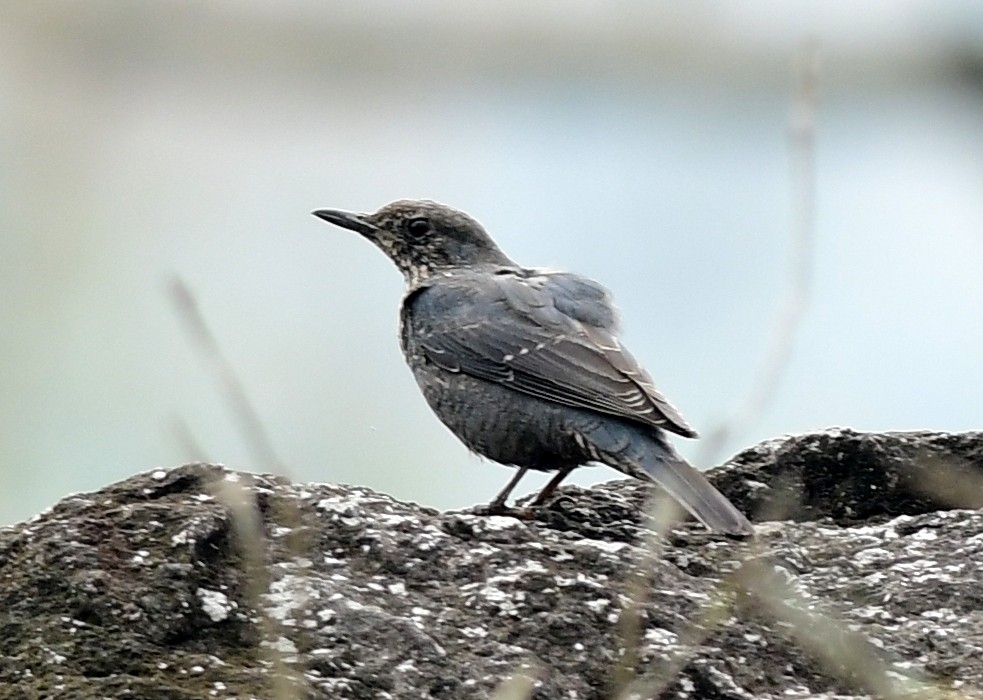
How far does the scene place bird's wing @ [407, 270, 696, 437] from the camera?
4801 millimetres

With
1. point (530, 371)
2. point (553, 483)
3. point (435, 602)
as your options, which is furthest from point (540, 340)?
point (435, 602)

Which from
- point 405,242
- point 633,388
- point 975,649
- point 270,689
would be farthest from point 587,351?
point 270,689

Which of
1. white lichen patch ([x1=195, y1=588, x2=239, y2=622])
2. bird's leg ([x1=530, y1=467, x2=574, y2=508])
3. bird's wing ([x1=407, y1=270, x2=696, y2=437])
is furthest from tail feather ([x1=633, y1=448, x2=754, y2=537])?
white lichen patch ([x1=195, y1=588, x2=239, y2=622])

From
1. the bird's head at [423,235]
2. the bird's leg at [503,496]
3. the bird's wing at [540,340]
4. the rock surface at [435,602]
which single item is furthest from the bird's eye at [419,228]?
the rock surface at [435,602]

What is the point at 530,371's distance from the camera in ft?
16.5

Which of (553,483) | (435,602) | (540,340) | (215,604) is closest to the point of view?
(215,604)

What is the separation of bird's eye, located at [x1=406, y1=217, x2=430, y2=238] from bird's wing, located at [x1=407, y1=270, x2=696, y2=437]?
14.0 inches

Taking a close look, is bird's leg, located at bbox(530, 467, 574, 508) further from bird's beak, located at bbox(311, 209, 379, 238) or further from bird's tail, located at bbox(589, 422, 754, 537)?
bird's beak, located at bbox(311, 209, 379, 238)

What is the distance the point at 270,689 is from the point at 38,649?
A: 1.66 ft

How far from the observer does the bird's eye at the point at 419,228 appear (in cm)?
607

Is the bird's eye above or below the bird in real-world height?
above

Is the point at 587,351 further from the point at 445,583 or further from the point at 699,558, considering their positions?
the point at 445,583

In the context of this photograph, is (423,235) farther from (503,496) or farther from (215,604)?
(215,604)

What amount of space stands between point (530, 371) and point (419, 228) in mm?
1268
